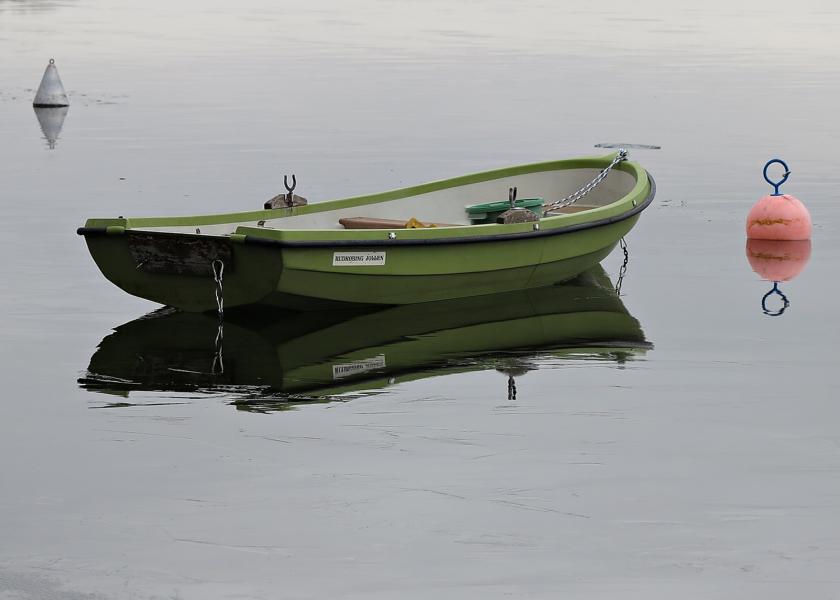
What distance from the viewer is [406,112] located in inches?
1105

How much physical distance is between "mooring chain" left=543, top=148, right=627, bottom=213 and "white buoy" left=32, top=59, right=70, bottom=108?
45.7 feet

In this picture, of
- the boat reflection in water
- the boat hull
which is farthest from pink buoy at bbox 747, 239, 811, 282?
the boat hull

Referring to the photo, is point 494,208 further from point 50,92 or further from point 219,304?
point 50,92

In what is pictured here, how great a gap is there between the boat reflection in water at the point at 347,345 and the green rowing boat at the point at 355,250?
9.1 inches

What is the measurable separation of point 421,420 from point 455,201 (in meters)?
5.97

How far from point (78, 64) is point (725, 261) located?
23604 mm

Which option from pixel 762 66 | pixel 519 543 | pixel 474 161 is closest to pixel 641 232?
pixel 474 161

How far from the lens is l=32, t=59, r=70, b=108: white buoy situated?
27.8 metres

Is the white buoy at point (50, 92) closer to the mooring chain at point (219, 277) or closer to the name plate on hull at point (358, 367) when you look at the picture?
the mooring chain at point (219, 277)

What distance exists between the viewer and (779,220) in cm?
1659

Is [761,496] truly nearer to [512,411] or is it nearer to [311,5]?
[512,411]

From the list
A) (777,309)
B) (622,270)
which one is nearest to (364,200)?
(622,270)

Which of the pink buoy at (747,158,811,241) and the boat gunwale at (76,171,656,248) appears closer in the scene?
the boat gunwale at (76,171,656,248)

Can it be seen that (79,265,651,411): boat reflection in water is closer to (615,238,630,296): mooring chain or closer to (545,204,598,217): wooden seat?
(615,238,630,296): mooring chain
